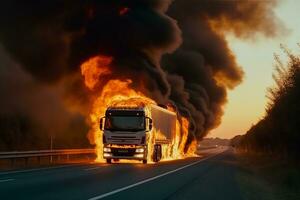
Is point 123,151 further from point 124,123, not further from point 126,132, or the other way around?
point 124,123

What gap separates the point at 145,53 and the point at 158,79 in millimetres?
2650

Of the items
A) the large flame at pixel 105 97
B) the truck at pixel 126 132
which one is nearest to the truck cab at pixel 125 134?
the truck at pixel 126 132

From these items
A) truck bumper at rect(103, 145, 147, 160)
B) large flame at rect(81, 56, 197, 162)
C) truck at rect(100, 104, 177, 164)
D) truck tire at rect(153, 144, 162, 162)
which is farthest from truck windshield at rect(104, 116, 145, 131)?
truck tire at rect(153, 144, 162, 162)

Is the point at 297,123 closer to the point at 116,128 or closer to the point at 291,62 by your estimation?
the point at 291,62

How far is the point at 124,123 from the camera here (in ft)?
122

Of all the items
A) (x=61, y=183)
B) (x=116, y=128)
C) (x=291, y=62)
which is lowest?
(x=61, y=183)

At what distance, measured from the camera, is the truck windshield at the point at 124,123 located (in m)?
37.2

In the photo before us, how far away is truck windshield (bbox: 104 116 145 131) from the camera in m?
37.2

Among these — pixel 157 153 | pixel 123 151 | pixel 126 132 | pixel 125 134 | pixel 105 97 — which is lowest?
pixel 157 153

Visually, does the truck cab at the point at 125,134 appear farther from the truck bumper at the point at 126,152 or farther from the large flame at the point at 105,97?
the large flame at the point at 105,97

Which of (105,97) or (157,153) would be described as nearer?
(157,153)

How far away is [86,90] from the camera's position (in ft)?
160

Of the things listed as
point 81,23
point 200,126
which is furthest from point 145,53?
point 200,126

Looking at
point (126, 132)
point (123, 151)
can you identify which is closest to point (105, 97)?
point (126, 132)
